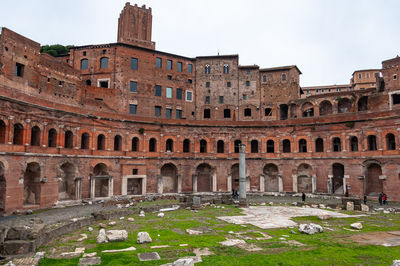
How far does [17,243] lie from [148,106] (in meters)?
28.2

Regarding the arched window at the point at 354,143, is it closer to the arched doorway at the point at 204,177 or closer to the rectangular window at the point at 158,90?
the arched doorway at the point at 204,177

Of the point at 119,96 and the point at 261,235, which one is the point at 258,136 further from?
the point at 261,235

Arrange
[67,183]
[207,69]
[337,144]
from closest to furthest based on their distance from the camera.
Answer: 1. [67,183]
2. [337,144]
3. [207,69]

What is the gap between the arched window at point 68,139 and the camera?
27453 millimetres

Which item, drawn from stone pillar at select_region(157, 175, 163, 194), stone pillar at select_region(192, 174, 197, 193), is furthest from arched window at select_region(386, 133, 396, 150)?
stone pillar at select_region(157, 175, 163, 194)

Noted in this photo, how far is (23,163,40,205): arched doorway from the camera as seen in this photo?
938 inches

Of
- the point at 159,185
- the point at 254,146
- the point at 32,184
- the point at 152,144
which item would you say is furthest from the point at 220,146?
the point at 32,184

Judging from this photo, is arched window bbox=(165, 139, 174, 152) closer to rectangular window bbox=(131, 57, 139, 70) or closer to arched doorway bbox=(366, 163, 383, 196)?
rectangular window bbox=(131, 57, 139, 70)

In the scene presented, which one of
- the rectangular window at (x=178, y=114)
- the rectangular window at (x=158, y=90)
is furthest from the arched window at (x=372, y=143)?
the rectangular window at (x=158, y=90)

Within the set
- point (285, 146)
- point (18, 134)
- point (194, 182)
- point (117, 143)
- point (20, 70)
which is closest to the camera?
point (18, 134)

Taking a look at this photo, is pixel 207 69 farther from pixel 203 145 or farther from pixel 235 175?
pixel 235 175

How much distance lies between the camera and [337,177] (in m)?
33.4

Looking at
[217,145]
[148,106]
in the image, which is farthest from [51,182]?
[217,145]

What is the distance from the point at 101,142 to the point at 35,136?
7.03m
